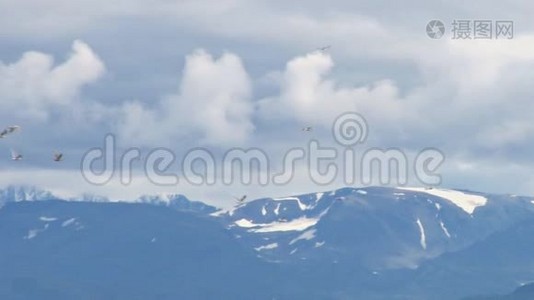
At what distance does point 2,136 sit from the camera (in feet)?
642
